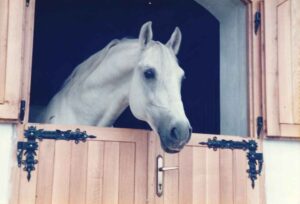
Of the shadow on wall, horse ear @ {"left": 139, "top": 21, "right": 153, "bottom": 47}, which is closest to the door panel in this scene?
horse ear @ {"left": 139, "top": 21, "right": 153, "bottom": 47}

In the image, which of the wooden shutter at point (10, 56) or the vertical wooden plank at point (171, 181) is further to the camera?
the vertical wooden plank at point (171, 181)

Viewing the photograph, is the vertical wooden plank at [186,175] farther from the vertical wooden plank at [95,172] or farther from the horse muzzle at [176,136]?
the vertical wooden plank at [95,172]

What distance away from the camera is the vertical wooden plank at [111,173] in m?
2.76

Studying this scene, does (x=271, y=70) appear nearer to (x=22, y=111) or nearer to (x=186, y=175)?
(x=186, y=175)

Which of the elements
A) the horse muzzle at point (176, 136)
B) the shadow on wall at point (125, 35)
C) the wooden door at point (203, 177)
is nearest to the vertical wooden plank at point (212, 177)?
the wooden door at point (203, 177)

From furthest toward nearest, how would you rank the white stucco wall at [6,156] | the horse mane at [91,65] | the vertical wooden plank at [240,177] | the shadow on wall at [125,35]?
the shadow on wall at [125,35], the horse mane at [91,65], the vertical wooden plank at [240,177], the white stucco wall at [6,156]

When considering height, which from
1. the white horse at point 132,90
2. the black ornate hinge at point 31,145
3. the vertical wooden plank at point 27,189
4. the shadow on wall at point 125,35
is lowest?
the vertical wooden plank at point 27,189

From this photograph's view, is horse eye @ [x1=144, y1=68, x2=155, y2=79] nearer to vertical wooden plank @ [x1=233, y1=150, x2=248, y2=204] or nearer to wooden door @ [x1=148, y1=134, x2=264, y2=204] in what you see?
wooden door @ [x1=148, y1=134, x2=264, y2=204]

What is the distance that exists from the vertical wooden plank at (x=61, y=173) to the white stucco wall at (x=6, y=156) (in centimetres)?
21

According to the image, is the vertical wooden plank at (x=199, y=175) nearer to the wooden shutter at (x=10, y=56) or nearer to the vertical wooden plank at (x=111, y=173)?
the vertical wooden plank at (x=111, y=173)

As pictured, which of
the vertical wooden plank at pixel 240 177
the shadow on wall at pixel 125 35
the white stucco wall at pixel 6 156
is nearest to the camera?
the white stucco wall at pixel 6 156

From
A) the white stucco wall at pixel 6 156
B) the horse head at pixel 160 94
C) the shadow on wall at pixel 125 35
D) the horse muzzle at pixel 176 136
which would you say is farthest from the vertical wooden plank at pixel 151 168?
the shadow on wall at pixel 125 35

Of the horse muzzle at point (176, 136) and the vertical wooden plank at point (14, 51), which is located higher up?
the vertical wooden plank at point (14, 51)

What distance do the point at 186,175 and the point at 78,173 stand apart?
593mm
